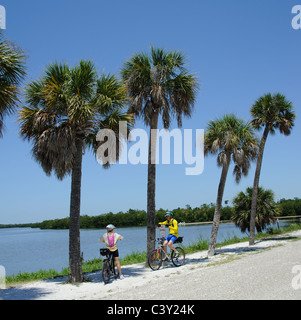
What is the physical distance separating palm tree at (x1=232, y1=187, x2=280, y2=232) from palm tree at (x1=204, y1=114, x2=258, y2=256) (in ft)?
43.4

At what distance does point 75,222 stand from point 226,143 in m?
9.19

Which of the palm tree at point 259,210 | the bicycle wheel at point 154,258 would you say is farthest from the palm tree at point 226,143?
the palm tree at point 259,210

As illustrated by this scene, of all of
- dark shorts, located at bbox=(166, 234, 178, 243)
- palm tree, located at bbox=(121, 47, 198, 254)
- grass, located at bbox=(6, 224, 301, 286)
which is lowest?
grass, located at bbox=(6, 224, 301, 286)

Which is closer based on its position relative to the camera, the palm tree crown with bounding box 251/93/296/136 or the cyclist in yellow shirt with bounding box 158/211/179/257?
the cyclist in yellow shirt with bounding box 158/211/179/257

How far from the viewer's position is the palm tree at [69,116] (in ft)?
35.8

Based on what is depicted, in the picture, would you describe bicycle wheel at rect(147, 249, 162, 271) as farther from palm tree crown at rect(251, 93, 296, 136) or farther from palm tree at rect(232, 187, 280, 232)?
palm tree at rect(232, 187, 280, 232)

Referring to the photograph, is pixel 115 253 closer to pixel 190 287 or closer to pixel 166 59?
pixel 190 287

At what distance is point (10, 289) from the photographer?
33.2 feet

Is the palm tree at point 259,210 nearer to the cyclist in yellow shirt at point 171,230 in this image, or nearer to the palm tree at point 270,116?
the palm tree at point 270,116

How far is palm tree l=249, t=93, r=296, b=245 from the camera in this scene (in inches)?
894

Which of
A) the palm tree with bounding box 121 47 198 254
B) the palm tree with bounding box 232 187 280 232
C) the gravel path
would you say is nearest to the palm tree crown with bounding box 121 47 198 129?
the palm tree with bounding box 121 47 198 254

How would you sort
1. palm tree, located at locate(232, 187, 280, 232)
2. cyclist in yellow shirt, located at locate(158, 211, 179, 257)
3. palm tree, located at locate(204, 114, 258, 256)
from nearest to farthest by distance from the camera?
cyclist in yellow shirt, located at locate(158, 211, 179, 257), palm tree, located at locate(204, 114, 258, 256), palm tree, located at locate(232, 187, 280, 232)

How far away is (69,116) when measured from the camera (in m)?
11.2

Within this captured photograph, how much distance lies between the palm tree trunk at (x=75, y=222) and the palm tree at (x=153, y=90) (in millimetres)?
3466
